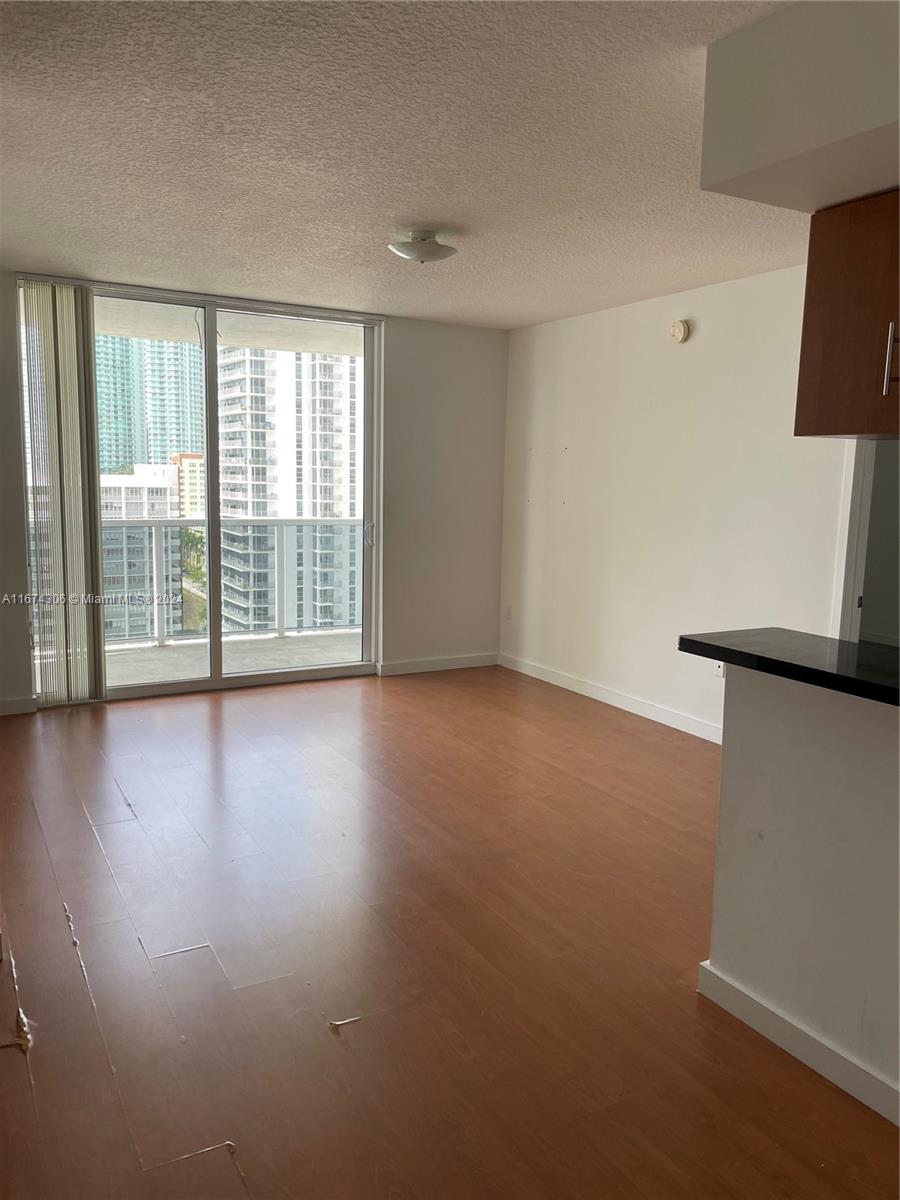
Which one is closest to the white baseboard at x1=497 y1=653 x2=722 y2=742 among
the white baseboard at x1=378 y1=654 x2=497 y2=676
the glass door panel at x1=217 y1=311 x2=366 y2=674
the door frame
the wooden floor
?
the white baseboard at x1=378 y1=654 x2=497 y2=676

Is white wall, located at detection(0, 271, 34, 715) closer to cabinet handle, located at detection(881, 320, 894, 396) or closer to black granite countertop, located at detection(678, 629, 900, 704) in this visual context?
black granite countertop, located at detection(678, 629, 900, 704)

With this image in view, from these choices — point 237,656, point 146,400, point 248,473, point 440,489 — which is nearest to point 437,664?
point 440,489

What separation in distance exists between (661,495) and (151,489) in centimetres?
302

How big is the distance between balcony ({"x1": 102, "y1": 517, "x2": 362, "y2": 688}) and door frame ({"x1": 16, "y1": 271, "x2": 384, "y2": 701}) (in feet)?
0.22

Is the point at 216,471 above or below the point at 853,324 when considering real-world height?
below

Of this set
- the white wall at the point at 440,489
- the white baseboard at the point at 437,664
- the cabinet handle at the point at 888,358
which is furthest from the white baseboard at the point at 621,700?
the cabinet handle at the point at 888,358

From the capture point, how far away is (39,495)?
479cm

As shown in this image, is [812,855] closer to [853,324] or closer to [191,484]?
[853,324]

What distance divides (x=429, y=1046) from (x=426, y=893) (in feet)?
2.54

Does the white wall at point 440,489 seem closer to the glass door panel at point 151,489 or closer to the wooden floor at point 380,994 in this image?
the glass door panel at point 151,489

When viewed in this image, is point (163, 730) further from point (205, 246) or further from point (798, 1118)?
point (798, 1118)

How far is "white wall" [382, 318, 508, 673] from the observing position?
5832 millimetres

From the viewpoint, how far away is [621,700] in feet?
17.2

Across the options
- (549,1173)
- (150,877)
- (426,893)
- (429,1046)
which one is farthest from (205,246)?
(549,1173)
